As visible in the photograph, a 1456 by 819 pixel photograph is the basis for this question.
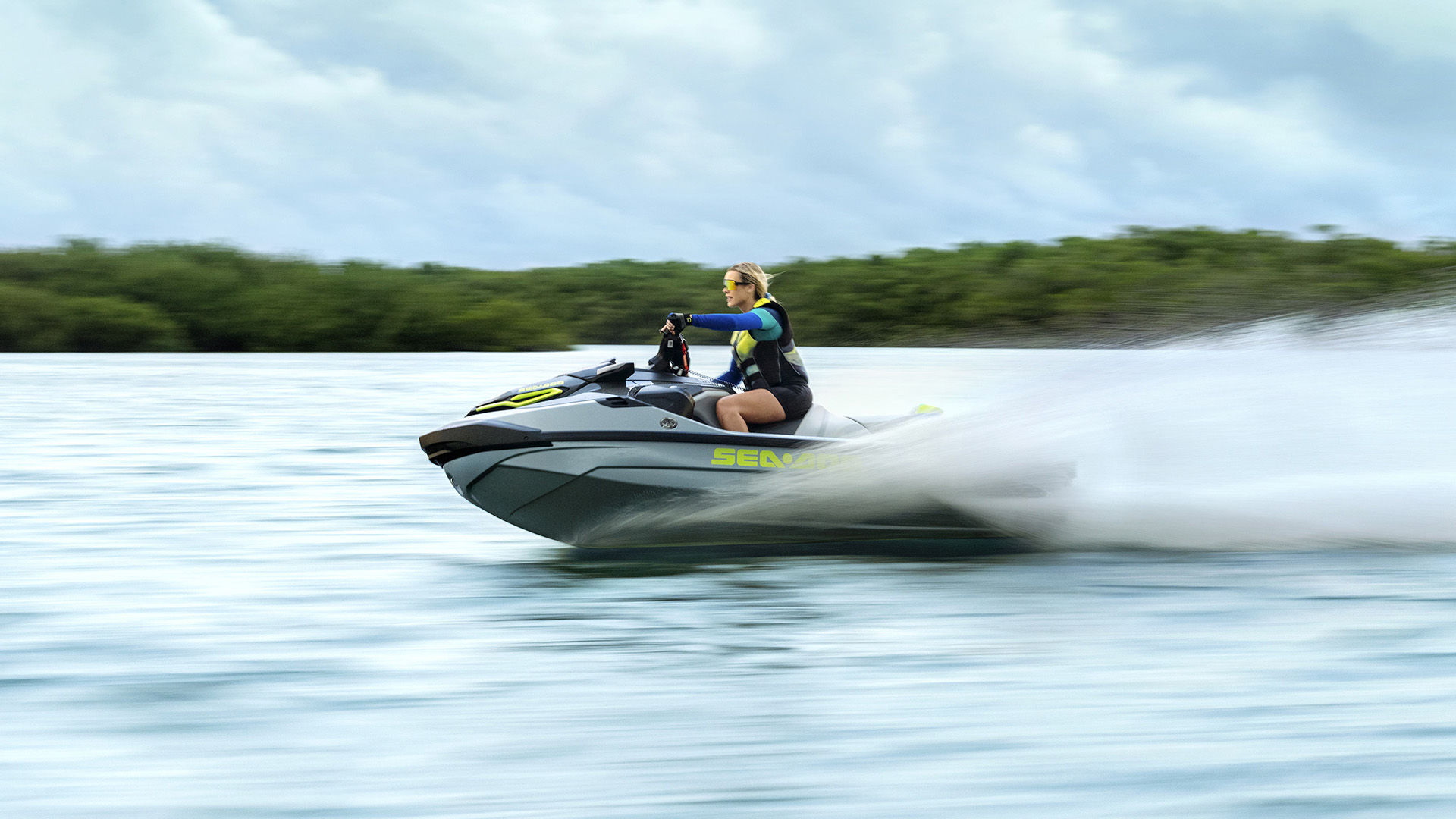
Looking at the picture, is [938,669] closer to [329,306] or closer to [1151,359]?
[1151,359]

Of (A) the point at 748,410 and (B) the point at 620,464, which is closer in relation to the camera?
(B) the point at 620,464

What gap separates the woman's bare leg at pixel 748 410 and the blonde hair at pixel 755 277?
428 mm

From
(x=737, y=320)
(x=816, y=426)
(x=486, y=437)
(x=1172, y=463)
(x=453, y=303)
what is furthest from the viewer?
(x=453, y=303)

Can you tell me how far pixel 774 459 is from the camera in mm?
5637

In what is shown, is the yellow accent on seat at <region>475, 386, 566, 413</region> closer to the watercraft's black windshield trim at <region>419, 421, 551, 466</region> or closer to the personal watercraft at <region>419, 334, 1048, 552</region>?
the personal watercraft at <region>419, 334, 1048, 552</region>

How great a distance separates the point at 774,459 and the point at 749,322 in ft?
2.00

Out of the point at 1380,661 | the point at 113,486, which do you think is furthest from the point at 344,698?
the point at 113,486

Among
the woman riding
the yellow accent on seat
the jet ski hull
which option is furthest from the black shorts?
the yellow accent on seat

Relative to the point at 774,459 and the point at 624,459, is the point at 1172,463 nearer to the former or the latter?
the point at 774,459

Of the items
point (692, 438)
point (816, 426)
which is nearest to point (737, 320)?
point (692, 438)

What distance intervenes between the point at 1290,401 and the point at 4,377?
2196 cm

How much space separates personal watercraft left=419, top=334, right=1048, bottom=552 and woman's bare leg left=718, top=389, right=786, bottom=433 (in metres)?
0.07

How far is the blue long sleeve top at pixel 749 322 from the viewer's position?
562 centimetres

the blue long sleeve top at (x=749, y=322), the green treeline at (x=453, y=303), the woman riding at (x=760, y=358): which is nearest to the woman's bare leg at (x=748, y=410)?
the woman riding at (x=760, y=358)
